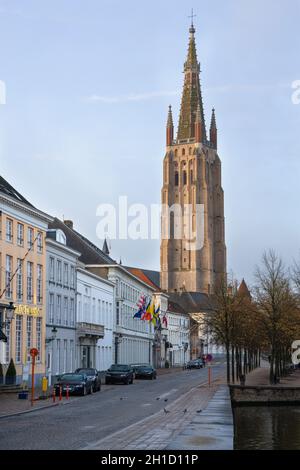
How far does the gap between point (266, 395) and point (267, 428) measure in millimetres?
15391

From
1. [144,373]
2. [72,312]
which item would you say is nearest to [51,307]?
[72,312]

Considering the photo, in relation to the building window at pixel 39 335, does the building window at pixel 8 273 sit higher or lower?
higher

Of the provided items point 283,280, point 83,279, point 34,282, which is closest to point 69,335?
point 83,279

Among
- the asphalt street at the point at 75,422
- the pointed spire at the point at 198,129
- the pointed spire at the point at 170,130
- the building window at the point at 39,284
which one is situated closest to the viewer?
the asphalt street at the point at 75,422

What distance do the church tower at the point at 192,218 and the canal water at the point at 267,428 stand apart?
135 m

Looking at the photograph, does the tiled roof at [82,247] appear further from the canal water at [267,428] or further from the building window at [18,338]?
the canal water at [267,428]

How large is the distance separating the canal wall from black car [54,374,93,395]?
8.22m

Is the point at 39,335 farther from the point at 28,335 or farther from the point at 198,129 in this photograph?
the point at 198,129

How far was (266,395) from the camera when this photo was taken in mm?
45969

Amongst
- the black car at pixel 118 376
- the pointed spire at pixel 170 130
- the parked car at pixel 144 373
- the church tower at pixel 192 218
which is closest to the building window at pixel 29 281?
the black car at pixel 118 376

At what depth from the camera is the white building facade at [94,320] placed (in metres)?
71.2

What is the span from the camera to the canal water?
2462 centimetres

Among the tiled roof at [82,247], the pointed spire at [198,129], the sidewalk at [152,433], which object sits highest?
the pointed spire at [198,129]
